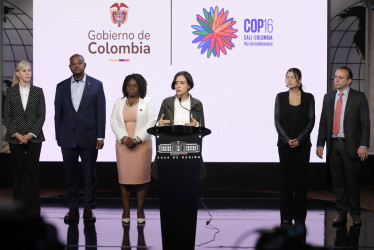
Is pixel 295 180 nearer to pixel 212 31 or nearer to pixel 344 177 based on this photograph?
pixel 344 177

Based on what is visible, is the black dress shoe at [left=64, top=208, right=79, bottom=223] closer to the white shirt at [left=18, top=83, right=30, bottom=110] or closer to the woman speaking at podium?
the white shirt at [left=18, top=83, right=30, bottom=110]

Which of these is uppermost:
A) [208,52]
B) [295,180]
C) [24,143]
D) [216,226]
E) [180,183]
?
Result: [208,52]

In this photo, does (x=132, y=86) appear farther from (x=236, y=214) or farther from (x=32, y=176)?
(x=236, y=214)

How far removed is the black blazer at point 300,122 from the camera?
5211 millimetres

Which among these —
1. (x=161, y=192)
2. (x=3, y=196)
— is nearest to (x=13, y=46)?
(x=3, y=196)

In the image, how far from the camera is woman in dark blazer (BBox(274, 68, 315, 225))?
5.23 meters

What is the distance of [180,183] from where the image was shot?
387 cm

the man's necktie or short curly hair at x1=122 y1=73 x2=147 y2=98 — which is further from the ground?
short curly hair at x1=122 y1=73 x2=147 y2=98

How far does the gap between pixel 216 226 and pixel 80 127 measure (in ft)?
5.43

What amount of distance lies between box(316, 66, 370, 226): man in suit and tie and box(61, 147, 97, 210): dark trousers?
2.26 m

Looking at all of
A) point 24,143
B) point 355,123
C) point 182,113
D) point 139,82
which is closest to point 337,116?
point 355,123

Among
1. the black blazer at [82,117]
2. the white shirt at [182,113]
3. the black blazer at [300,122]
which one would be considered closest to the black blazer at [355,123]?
the black blazer at [300,122]

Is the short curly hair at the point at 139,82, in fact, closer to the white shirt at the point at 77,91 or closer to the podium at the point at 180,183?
the white shirt at the point at 77,91

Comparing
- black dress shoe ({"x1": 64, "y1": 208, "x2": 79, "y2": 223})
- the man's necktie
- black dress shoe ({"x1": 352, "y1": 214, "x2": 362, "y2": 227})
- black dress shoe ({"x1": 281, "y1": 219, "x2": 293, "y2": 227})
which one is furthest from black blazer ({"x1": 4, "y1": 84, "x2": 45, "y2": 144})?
black dress shoe ({"x1": 352, "y1": 214, "x2": 362, "y2": 227})
